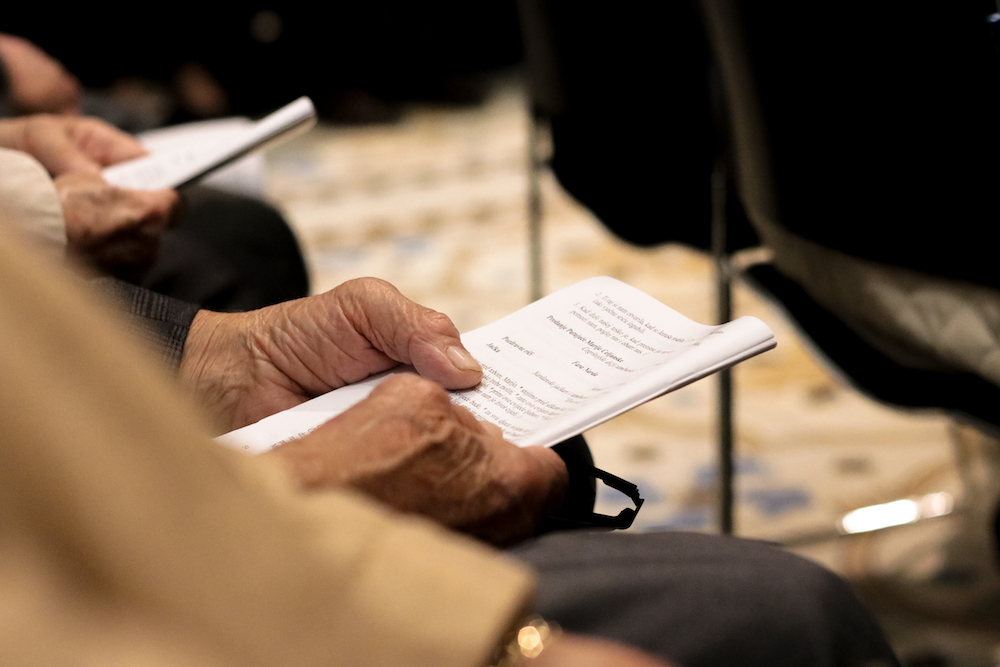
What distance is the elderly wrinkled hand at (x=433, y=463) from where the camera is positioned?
0.41 metres

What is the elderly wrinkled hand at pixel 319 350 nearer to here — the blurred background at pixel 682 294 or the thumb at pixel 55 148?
the blurred background at pixel 682 294

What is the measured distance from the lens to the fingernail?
0.53 meters

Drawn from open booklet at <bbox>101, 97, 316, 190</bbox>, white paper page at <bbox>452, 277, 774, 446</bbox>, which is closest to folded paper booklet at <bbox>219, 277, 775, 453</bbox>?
white paper page at <bbox>452, 277, 774, 446</bbox>

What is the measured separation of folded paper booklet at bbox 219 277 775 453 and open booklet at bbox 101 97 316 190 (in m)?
0.37

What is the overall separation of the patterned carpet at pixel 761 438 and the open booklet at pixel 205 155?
0.19 metres

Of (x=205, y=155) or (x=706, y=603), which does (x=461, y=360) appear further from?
(x=205, y=155)

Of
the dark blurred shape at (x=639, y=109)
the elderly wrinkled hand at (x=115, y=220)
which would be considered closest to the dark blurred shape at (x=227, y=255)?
the elderly wrinkled hand at (x=115, y=220)

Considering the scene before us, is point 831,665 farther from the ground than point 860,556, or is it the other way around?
point 831,665

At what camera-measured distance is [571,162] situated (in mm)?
1269

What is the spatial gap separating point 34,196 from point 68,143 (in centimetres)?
23

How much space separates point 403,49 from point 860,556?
9.35ft

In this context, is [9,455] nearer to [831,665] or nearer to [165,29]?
[831,665]

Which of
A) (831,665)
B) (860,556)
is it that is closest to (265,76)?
(860,556)

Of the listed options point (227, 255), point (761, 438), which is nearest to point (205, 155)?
point (227, 255)
